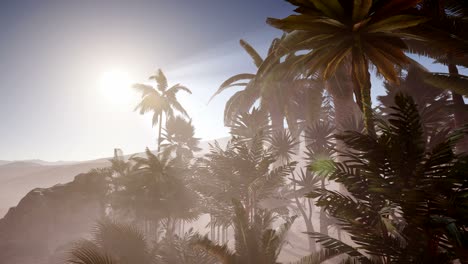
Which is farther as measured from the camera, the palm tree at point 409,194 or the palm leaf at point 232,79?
the palm leaf at point 232,79

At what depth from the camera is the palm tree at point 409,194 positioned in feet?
10.1

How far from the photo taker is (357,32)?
214 inches

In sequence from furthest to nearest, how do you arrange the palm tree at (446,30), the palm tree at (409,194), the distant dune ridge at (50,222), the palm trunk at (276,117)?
the distant dune ridge at (50,222) → the palm trunk at (276,117) → the palm tree at (446,30) → the palm tree at (409,194)

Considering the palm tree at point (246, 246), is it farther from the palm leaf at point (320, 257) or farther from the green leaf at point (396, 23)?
the green leaf at point (396, 23)

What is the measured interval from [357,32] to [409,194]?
3.73 metres

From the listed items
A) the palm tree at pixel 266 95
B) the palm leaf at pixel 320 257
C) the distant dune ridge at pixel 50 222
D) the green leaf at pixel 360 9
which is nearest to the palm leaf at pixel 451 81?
the green leaf at pixel 360 9

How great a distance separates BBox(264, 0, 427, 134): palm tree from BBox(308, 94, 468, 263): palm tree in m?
1.25

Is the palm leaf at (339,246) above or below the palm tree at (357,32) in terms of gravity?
below

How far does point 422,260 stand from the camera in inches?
133

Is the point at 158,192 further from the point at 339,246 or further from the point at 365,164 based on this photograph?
the point at 365,164

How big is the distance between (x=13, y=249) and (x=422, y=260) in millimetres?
33232

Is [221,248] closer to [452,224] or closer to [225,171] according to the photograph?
[452,224]

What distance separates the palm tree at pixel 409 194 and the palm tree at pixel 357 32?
1.25m

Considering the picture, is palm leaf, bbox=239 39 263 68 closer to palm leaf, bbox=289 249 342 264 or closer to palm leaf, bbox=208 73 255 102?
palm leaf, bbox=208 73 255 102
